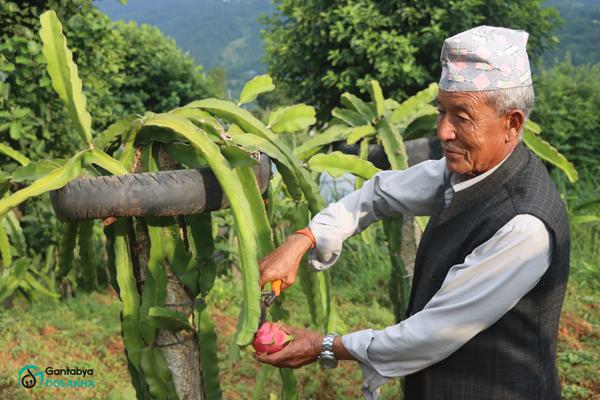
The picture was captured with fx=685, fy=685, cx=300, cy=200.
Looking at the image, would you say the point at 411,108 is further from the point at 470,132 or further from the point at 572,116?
the point at 572,116

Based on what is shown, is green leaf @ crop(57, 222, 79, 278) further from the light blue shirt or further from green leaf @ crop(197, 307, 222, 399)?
the light blue shirt

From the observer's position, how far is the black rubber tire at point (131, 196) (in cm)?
170

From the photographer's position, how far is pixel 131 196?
1.70 m

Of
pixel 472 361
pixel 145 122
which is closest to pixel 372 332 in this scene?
pixel 472 361

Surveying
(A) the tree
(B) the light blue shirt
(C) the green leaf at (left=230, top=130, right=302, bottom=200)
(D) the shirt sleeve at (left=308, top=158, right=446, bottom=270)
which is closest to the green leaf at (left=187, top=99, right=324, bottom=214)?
(C) the green leaf at (left=230, top=130, right=302, bottom=200)

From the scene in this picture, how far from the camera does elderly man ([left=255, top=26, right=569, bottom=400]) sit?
1477mm

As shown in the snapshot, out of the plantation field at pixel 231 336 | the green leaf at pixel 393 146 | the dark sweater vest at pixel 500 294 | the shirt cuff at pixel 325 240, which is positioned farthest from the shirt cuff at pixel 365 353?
the plantation field at pixel 231 336

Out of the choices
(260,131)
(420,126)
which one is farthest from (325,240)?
(420,126)

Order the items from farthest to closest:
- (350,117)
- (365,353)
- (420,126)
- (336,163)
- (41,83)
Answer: (41,83), (350,117), (420,126), (336,163), (365,353)

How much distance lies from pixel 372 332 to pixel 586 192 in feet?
18.1

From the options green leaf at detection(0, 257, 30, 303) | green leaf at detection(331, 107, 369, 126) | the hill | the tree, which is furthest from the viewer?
the hill

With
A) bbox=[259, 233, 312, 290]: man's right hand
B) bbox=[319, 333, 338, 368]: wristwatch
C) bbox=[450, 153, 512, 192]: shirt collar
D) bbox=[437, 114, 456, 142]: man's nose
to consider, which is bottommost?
bbox=[319, 333, 338, 368]: wristwatch

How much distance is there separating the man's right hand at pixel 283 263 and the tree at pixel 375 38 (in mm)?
4170

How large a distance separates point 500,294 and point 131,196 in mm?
906
